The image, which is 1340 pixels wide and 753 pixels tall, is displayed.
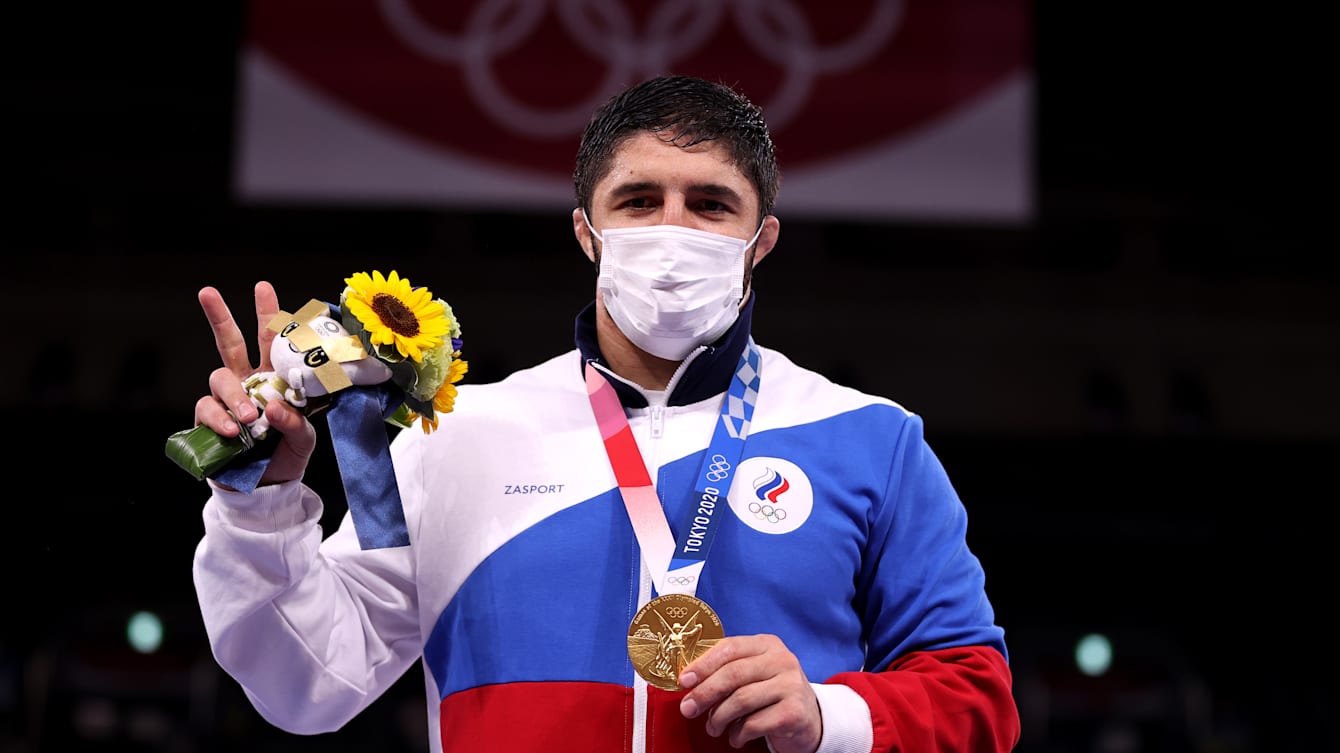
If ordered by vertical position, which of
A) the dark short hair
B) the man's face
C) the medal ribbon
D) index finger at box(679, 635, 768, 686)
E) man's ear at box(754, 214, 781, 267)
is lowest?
index finger at box(679, 635, 768, 686)

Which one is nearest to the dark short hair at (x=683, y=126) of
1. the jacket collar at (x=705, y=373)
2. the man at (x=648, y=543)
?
the man at (x=648, y=543)

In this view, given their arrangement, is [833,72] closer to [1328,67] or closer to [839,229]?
[1328,67]

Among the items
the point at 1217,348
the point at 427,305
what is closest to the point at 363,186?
the point at 427,305

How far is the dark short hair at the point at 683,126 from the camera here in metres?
1.89

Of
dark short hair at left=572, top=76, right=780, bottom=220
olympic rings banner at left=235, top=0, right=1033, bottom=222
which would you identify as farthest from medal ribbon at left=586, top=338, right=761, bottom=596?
olympic rings banner at left=235, top=0, right=1033, bottom=222

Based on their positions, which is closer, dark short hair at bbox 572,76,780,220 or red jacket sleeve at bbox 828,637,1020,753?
Result: red jacket sleeve at bbox 828,637,1020,753

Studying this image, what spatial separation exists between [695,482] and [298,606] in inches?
20.7

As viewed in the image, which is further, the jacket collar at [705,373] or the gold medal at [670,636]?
the jacket collar at [705,373]

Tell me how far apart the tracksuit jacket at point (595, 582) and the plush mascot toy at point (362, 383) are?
0.07 meters

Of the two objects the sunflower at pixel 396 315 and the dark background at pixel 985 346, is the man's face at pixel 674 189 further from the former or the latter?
the dark background at pixel 985 346

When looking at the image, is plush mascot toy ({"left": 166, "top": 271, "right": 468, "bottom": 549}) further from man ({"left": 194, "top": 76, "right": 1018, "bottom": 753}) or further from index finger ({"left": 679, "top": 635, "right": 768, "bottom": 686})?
index finger ({"left": 679, "top": 635, "right": 768, "bottom": 686})

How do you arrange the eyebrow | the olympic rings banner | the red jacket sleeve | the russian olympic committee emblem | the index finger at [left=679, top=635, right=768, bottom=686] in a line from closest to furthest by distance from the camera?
the index finger at [left=679, top=635, right=768, bottom=686], the red jacket sleeve, the russian olympic committee emblem, the eyebrow, the olympic rings banner

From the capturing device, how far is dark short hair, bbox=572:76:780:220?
6.21ft

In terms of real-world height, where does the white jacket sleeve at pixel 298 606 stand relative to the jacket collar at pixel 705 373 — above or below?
below
